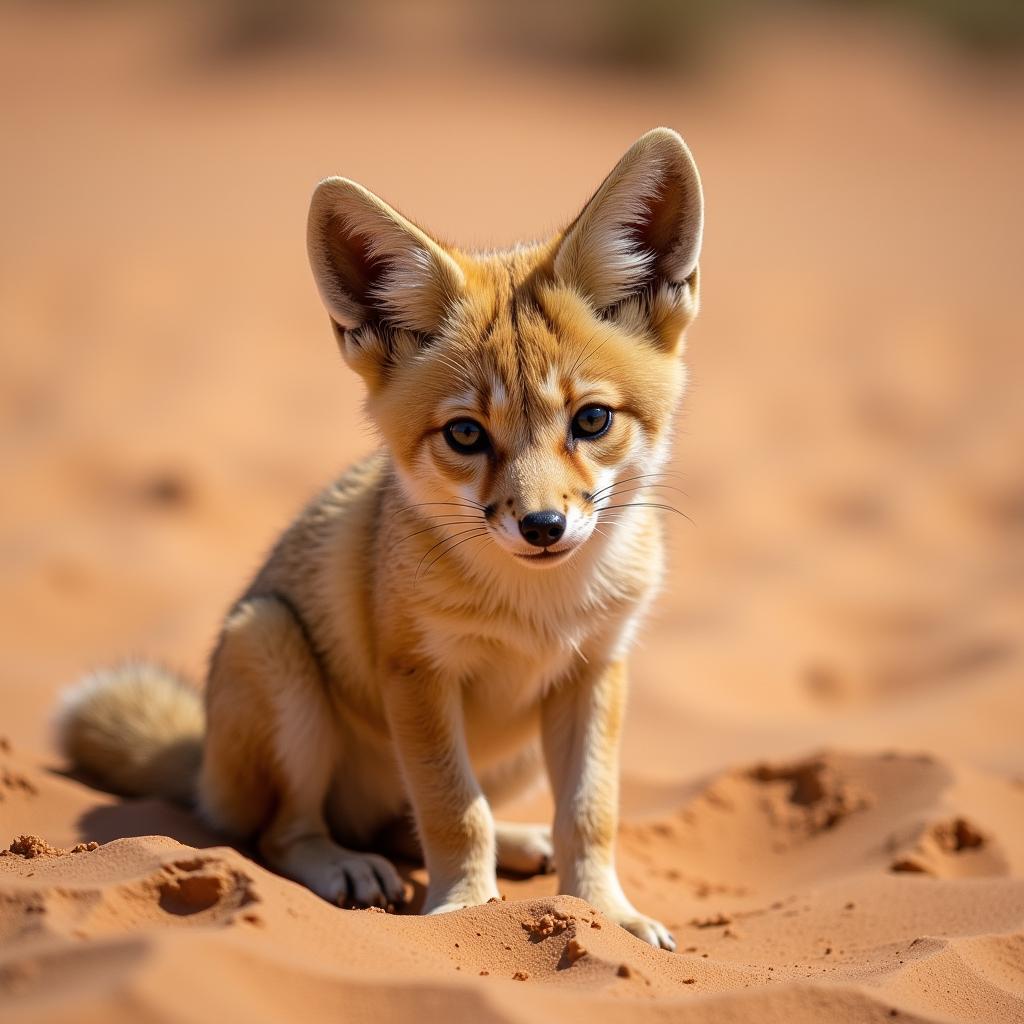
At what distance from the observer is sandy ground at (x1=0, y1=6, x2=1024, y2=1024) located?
249 centimetres

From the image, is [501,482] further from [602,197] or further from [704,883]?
[704,883]

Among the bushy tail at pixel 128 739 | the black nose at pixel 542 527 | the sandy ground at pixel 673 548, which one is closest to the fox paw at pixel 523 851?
the sandy ground at pixel 673 548

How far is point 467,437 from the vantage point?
3.29m

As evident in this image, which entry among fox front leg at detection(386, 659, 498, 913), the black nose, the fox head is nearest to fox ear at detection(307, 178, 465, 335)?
the fox head

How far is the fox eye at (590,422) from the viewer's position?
10.7ft

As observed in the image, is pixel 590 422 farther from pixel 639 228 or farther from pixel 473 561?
pixel 639 228

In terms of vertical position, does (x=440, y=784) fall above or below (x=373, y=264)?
below

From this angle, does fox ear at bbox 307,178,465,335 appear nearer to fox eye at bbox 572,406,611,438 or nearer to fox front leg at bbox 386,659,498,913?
fox eye at bbox 572,406,611,438

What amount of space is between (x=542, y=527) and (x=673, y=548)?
16.3 feet

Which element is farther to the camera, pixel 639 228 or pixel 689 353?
pixel 689 353

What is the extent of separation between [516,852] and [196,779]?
1071mm

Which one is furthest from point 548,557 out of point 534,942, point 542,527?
point 534,942

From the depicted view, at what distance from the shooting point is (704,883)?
414 cm

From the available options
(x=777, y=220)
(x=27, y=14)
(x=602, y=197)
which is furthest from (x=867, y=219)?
(x=27, y=14)
